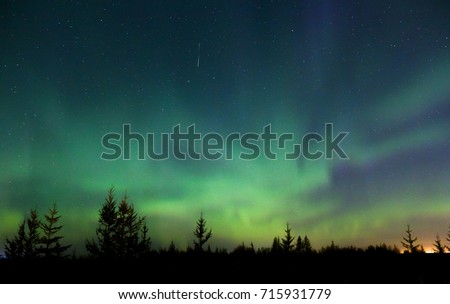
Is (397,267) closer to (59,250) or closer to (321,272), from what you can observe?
(321,272)

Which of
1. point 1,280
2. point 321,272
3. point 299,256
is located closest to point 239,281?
point 321,272

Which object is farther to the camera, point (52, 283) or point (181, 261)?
point (181, 261)

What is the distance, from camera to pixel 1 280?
6602 millimetres

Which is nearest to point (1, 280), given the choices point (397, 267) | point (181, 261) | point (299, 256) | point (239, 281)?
point (181, 261)
